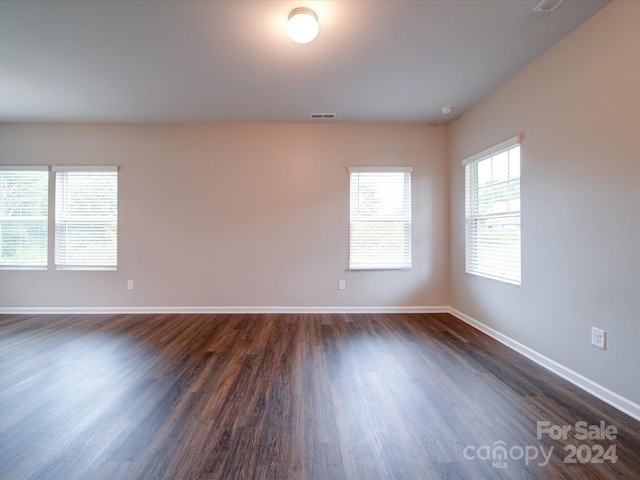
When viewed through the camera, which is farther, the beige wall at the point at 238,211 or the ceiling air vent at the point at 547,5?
the beige wall at the point at 238,211

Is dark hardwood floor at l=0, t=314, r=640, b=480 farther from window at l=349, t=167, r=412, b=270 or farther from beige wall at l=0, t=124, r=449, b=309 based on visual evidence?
window at l=349, t=167, r=412, b=270

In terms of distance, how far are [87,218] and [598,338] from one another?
18.9ft

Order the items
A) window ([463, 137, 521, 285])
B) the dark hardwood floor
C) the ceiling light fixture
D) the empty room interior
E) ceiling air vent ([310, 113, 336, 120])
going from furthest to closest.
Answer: ceiling air vent ([310, 113, 336, 120])
window ([463, 137, 521, 285])
the ceiling light fixture
the empty room interior
the dark hardwood floor

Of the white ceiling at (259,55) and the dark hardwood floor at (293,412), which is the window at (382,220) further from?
the dark hardwood floor at (293,412)

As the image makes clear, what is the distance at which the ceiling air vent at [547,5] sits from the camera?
5.89ft

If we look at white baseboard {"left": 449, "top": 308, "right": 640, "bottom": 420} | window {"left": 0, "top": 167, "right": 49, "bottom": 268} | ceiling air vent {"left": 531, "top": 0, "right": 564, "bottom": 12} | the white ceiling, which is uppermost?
the white ceiling

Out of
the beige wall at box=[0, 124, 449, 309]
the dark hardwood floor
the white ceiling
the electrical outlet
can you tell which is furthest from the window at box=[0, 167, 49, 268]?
the electrical outlet

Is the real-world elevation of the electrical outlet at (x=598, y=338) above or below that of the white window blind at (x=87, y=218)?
below

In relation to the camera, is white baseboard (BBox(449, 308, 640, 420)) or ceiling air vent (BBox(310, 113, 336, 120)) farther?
ceiling air vent (BBox(310, 113, 336, 120))

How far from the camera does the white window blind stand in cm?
379

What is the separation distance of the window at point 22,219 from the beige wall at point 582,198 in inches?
236

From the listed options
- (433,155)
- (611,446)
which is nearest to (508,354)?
(611,446)

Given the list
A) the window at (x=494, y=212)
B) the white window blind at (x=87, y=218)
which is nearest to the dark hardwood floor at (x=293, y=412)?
the window at (x=494, y=212)

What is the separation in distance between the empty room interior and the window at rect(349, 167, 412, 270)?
0.03 m
